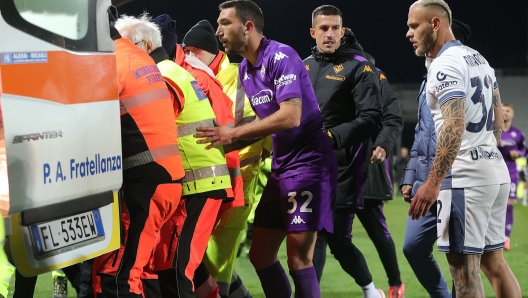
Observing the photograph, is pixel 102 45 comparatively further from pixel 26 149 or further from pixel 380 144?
pixel 380 144

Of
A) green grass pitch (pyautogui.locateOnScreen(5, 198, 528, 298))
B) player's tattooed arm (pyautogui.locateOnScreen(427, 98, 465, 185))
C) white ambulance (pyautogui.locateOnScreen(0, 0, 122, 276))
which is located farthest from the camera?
green grass pitch (pyautogui.locateOnScreen(5, 198, 528, 298))

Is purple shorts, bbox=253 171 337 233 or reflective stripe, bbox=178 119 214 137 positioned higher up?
reflective stripe, bbox=178 119 214 137

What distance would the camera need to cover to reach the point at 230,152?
505 cm

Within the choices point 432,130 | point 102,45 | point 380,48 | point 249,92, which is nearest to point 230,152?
point 249,92

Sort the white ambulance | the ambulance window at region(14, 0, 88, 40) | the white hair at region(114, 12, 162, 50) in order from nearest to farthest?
the white ambulance → the ambulance window at region(14, 0, 88, 40) → the white hair at region(114, 12, 162, 50)

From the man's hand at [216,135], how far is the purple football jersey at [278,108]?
415 mm

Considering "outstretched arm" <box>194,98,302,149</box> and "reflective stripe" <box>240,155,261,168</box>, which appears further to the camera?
"reflective stripe" <box>240,155,261,168</box>

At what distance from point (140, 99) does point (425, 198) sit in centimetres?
166

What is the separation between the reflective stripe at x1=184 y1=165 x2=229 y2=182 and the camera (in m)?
4.45

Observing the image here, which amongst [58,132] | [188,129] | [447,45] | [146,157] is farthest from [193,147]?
[447,45]

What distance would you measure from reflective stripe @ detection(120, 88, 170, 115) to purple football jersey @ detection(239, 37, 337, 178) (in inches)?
33.7

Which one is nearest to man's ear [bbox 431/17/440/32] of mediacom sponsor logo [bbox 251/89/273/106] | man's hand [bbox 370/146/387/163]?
mediacom sponsor logo [bbox 251/89/273/106]

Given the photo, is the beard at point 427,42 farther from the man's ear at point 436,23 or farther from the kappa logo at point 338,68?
the kappa logo at point 338,68

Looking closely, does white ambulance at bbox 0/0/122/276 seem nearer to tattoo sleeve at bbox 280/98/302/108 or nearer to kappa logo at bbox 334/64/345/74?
tattoo sleeve at bbox 280/98/302/108
